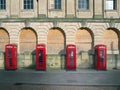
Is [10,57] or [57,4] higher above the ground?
[57,4]

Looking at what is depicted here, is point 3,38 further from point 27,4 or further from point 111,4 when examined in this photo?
point 111,4

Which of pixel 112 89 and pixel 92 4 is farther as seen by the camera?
pixel 92 4

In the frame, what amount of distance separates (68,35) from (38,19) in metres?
3.25

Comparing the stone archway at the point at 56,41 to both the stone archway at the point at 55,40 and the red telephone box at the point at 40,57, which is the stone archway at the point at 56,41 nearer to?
the stone archway at the point at 55,40

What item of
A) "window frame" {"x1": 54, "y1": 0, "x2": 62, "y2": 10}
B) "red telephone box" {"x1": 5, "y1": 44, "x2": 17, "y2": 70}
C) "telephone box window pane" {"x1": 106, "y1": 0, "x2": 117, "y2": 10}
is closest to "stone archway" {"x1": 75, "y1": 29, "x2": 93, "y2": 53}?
"window frame" {"x1": 54, "y1": 0, "x2": 62, "y2": 10}

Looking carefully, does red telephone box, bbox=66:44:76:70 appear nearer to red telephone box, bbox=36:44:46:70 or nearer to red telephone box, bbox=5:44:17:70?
red telephone box, bbox=36:44:46:70

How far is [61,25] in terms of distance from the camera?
22.5 m

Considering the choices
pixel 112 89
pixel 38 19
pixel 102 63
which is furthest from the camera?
pixel 38 19

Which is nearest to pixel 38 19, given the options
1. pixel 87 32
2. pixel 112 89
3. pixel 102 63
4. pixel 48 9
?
pixel 48 9

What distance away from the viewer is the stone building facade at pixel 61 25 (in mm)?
22453

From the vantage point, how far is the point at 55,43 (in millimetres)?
22688

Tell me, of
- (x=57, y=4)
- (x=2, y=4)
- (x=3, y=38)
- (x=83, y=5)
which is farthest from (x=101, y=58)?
(x=2, y=4)

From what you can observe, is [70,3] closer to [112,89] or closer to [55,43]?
[55,43]

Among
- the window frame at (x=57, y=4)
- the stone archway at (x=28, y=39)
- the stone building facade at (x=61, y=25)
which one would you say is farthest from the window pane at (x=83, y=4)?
the stone archway at (x=28, y=39)
